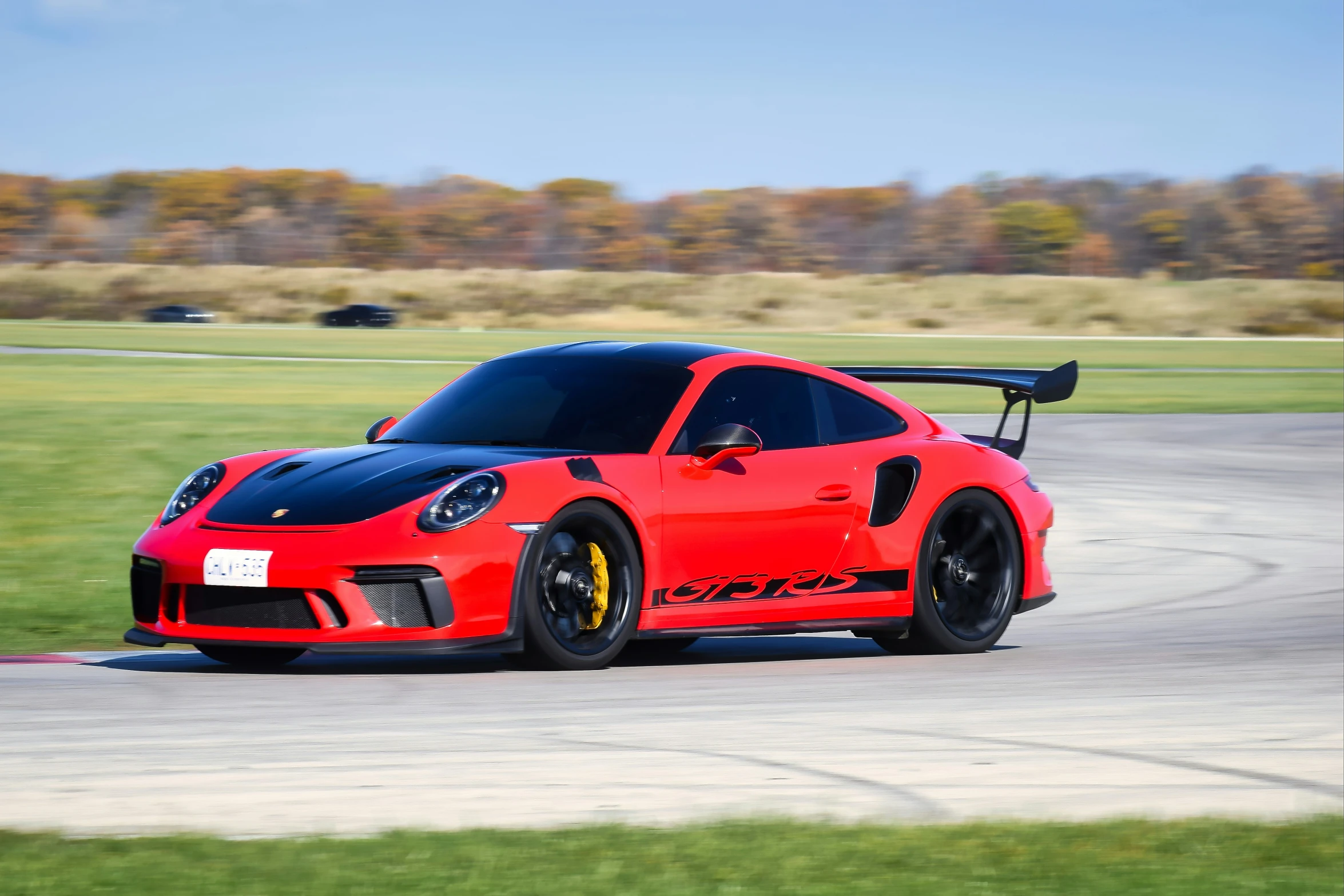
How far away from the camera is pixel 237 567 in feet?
23.2

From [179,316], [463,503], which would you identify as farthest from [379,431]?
[179,316]

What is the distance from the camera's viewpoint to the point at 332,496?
730cm

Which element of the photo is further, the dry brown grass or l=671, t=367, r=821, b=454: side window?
the dry brown grass

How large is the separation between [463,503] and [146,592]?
1.30m

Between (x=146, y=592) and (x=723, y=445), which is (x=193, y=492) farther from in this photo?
(x=723, y=445)

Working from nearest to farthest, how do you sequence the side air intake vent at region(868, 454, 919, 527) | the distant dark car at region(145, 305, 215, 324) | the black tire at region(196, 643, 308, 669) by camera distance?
the black tire at region(196, 643, 308, 669) < the side air intake vent at region(868, 454, 919, 527) < the distant dark car at region(145, 305, 215, 324)

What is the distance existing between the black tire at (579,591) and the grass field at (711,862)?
2752 millimetres

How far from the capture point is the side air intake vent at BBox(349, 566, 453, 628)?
23.1 feet

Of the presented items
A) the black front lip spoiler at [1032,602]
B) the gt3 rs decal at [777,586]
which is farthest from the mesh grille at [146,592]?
the black front lip spoiler at [1032,602]

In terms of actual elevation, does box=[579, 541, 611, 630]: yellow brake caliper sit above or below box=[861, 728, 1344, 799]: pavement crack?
above

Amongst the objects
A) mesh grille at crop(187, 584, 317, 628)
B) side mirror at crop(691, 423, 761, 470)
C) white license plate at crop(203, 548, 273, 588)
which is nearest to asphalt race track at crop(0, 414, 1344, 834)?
mesh grille at crop(187, 584, 317, 628)

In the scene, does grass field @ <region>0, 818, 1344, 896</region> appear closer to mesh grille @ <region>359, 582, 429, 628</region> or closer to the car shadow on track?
mesh grille @ <region>359, 582, 429, 628</region>

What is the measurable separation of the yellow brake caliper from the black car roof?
1.08 metres

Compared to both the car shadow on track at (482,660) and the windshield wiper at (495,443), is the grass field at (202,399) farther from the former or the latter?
the windshield wiper at (495,443)
